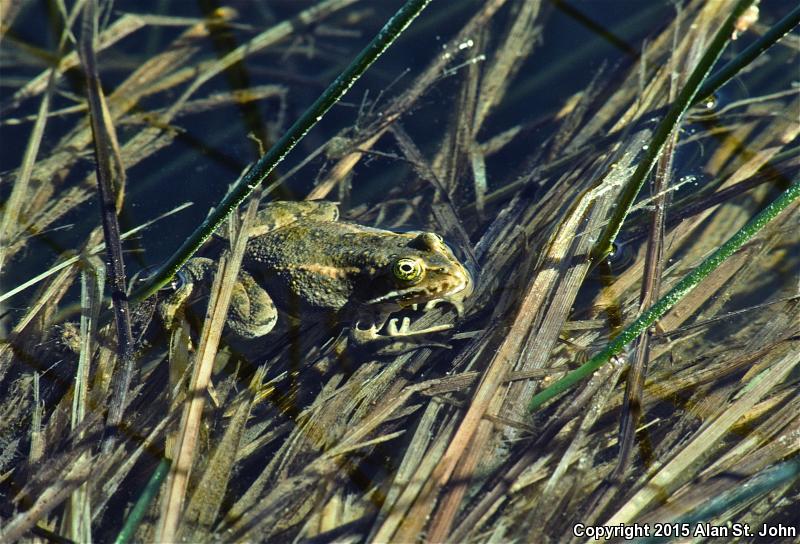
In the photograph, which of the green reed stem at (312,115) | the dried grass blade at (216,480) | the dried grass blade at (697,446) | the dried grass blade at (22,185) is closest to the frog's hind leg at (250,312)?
the dried grass blade at (216,480)

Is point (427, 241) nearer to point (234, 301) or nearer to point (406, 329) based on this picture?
point (406, 329)

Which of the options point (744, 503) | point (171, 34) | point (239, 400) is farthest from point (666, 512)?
point (171, 34)

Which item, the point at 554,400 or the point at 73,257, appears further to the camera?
the point at 73,257

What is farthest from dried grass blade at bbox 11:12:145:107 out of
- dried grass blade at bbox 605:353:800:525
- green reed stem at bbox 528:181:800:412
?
dried grass blade at bbox 605:353:800:525

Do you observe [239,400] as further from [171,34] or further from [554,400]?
[171,34]

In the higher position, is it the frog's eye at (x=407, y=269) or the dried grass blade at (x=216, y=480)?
the frog's eye at (x=407, y=269)

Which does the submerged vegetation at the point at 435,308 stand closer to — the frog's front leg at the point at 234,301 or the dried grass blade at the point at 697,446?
the dried grass blade at the point at 697,446

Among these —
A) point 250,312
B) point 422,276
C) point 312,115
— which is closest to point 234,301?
point 250,312
